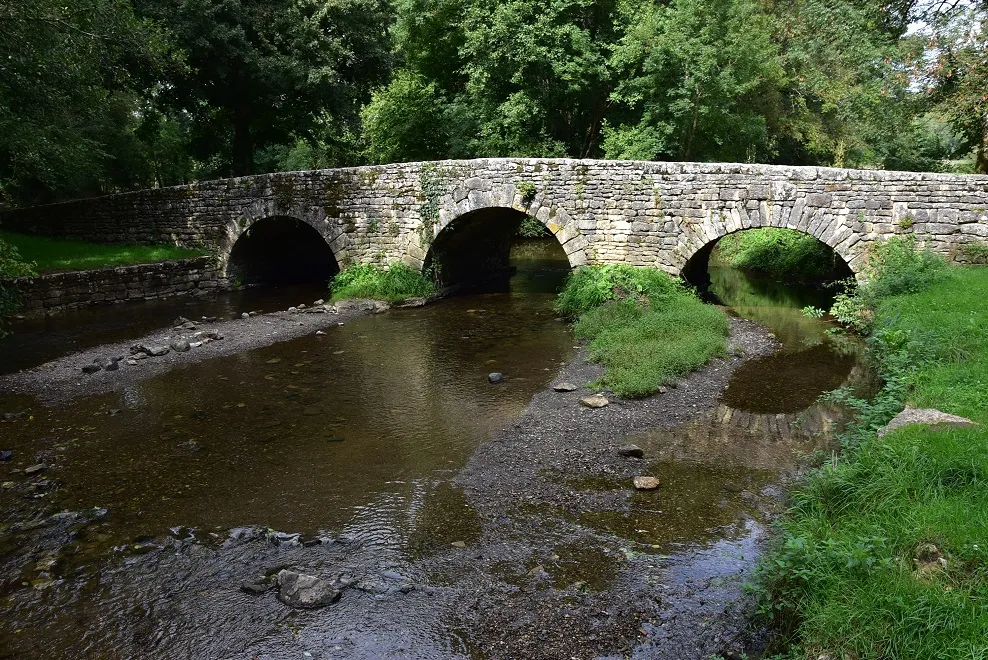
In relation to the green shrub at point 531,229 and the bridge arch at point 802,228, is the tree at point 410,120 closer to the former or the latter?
the green shrub at point 531,229

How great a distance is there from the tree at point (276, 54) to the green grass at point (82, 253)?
4.91 meters

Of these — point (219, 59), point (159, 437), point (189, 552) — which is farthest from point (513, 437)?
point (219, 59)

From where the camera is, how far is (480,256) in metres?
19.8

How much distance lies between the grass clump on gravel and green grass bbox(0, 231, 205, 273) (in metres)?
12.0

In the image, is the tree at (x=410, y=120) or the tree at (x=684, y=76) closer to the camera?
the tree at (x=684, y=76)

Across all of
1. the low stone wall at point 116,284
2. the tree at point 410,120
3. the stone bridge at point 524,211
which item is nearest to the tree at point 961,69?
the stone bridge at point 524,211

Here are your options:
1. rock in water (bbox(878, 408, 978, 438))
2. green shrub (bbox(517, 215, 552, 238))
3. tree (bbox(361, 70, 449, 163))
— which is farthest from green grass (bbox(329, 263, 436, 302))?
rock in water (bbox(878, 408, 978, 438))

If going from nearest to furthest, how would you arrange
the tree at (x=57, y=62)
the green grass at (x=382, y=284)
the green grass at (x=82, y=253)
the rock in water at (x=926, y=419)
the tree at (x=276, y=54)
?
the rock in water at (x=926, y=419), the tree at (x=57, y=62), the green grass at (x=382, y=284), the green grass at (x=82, y=253), the tree at (x=276, y=54)

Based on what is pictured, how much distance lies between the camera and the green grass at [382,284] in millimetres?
16484

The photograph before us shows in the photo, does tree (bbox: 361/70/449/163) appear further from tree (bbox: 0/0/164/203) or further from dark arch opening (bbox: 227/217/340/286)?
→ tree (bbox: 0/0/164/203)

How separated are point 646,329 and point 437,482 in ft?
19.5

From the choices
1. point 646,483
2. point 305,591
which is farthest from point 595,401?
point 305,591

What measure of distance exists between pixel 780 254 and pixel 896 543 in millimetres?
18703

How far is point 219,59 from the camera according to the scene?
1898 cm
